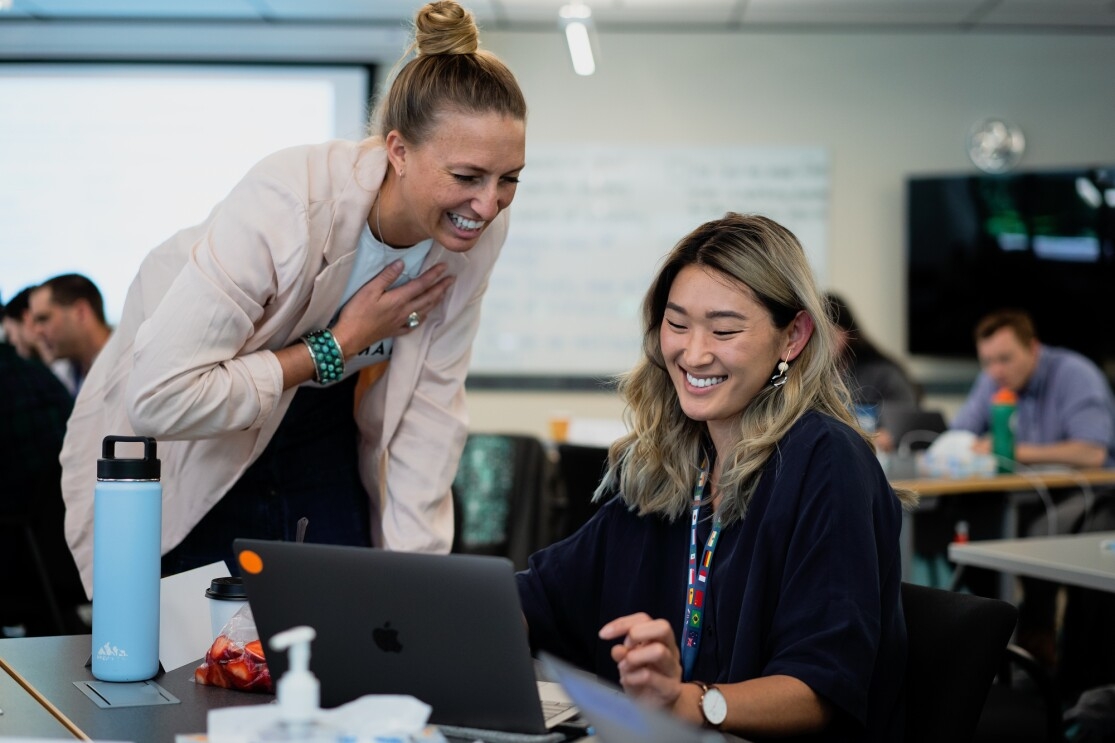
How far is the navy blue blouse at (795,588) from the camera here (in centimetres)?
121

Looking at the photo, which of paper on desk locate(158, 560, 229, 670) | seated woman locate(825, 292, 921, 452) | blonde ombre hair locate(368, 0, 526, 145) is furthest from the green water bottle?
paper on desk locate(158, 560, 229, 670)

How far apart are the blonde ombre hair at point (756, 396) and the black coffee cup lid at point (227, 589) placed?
526 mm

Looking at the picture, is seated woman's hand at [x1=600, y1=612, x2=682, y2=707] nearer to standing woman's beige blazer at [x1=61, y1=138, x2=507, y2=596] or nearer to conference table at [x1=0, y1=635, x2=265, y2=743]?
conference table at [x1=0, y1=635, x2=265, y2=743]

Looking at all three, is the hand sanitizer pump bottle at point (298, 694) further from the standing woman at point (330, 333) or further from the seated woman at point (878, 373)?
the seated woman at point (878, 373)

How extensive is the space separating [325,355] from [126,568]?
21.2 inches

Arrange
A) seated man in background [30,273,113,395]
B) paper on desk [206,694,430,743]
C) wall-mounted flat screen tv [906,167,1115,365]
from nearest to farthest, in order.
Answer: paper on desk [206,694,430,743], seated man in background [30,273,113,395], wall-mounted flat screen tv [906,167,1115,365]

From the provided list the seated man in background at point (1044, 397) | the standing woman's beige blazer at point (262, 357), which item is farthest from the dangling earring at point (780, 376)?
the seated man in background at point (1044, 397)

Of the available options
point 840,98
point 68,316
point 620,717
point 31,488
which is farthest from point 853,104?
point 620,717

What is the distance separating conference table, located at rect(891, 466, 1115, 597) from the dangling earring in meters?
2.23

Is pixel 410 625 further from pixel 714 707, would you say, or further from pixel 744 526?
pixel 744 526

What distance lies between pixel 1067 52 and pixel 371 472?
5090 mm

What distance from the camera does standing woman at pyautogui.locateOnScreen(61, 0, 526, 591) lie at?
153 cm

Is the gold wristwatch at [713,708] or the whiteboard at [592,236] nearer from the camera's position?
the gold wristwatch at [713,708]

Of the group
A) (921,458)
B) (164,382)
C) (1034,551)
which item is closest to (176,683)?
(164,382)
